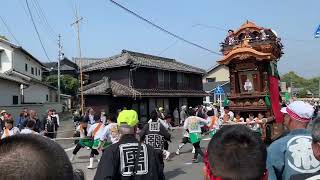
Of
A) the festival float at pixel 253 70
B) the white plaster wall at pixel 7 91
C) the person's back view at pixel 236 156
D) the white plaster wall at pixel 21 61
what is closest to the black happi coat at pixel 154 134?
the festival float at pixel 253 70

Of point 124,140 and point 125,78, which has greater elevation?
point 125,78

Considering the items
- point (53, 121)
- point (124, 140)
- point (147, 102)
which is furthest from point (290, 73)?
point (124, 140)

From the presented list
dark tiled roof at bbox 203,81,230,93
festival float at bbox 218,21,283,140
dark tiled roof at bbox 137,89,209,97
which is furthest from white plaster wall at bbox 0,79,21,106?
dark tiled roof at bbox 203,81,230,93

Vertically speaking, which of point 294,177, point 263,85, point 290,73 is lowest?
point 294,177

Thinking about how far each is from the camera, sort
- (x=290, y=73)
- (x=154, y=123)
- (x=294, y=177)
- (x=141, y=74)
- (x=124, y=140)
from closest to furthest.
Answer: (x=294, y=177) → (x=124, y=140) → (x=154, y=123) → (x=141, y=74) → (x=290, y=73)

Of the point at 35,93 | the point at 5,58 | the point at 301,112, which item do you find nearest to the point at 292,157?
the point at 301,112

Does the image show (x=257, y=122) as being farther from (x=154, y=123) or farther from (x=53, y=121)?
(x=53, y=121)

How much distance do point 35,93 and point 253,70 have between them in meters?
33.0

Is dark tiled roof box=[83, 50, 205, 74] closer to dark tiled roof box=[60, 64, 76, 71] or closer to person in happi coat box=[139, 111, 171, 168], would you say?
person in happi coat box=[139, 111, 171, 168]

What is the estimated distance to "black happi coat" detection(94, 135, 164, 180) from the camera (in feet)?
15.5

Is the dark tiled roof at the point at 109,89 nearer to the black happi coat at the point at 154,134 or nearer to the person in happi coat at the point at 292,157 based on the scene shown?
the black happi coat at the point at 154,134

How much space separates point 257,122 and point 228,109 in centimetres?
169

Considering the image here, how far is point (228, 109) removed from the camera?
15680 mm

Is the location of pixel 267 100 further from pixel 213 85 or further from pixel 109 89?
pixel 213 85
